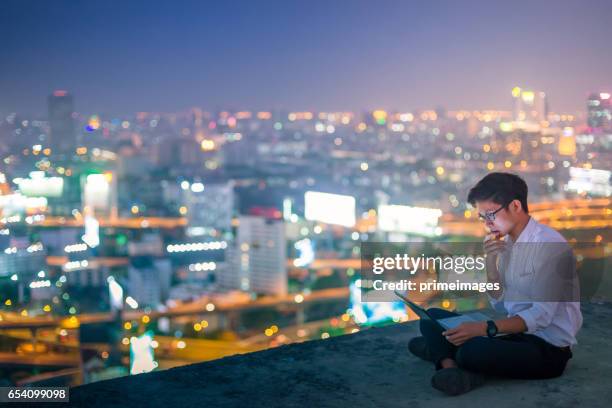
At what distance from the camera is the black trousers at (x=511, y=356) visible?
1.33 m

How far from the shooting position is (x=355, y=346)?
5.51ft

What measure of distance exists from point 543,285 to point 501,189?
20cm

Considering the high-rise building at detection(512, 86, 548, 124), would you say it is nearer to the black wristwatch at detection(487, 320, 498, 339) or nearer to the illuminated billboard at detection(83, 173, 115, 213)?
the black wristwatch at detection(487, 320, 498, 339)

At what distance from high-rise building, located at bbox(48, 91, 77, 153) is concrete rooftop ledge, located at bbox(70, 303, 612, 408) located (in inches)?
589

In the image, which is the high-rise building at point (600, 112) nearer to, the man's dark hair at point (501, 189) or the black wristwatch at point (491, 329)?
the man's dark hair at point (501, 189)

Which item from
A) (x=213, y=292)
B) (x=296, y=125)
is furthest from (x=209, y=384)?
(x=296, y=125)

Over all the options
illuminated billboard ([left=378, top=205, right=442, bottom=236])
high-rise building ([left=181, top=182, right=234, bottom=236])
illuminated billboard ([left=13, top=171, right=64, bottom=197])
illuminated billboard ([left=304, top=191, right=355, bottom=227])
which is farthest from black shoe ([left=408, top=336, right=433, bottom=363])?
high-rise building ([left=181, top=182, right=234, bottom=236])

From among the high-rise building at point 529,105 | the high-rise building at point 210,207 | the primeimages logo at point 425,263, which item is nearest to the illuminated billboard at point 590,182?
the high-rise building at point 529,105

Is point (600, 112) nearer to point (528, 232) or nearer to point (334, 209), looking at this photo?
point (528, 232)

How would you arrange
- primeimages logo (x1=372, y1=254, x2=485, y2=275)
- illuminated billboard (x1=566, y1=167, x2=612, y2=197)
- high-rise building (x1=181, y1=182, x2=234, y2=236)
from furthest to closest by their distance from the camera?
high-rise building (x1=181, y1=182, x2=234, y2=236)
illuminated billboard (x1=566, y1=167, x2=612, y2=197)
primeimages logo (x1=372, y1=254, x2=485, y2=275)

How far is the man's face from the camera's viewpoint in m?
1.38

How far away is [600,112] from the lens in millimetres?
5809

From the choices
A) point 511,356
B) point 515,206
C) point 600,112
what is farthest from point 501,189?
point 600,112

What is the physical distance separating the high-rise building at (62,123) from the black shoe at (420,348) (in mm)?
15082
